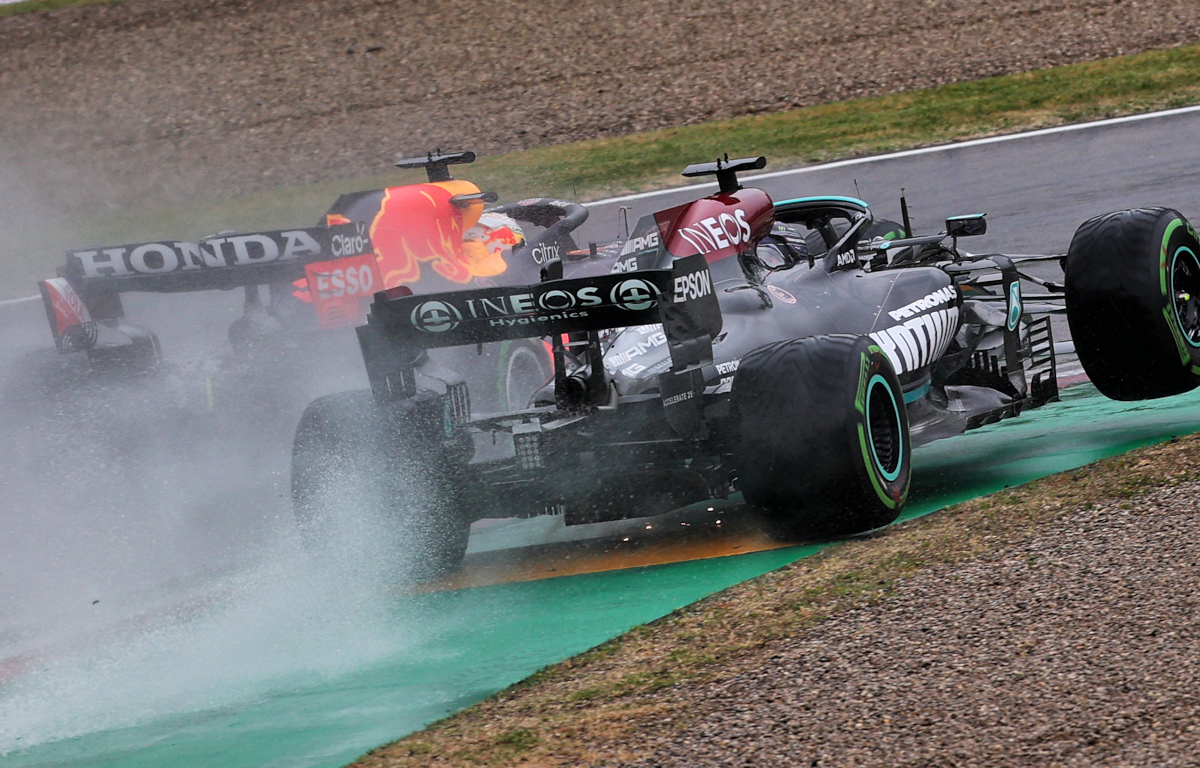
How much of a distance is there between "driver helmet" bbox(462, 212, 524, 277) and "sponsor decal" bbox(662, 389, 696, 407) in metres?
3.83

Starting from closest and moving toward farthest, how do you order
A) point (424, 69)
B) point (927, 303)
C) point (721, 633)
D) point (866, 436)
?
point (721, 633) → point (866, 436) → point (927, 303) → point (424, 69)

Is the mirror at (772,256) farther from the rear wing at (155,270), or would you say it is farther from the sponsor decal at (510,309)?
the rear wing at (155,270)

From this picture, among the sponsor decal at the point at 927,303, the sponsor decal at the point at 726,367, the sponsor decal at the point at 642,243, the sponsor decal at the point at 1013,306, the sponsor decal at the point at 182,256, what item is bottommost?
the sponsor decal at the point at 1013,306

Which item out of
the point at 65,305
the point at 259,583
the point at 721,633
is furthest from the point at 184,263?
the point at 721,633

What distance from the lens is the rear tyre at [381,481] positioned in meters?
7.21

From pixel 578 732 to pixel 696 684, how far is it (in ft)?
1.54

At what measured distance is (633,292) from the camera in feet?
21.8

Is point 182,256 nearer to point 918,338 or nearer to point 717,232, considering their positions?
point 717,232

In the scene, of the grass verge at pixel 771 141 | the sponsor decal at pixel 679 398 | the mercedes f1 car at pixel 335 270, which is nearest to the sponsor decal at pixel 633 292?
the sponsor decal at pixel 679 398

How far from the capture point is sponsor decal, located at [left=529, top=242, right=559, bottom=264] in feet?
33.6

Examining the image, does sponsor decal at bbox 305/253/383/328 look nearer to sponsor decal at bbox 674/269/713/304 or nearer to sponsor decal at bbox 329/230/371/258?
sponsor decal at bbox 329/230/371/258

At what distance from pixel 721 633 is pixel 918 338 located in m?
2.97

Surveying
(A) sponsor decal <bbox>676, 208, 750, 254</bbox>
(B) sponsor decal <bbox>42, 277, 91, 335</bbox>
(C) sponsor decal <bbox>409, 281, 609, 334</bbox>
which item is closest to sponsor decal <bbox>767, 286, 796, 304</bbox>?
(A) sponsor decal <bbox>676, 208, 750, 254</bbox>

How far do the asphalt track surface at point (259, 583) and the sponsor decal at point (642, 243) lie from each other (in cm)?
138
